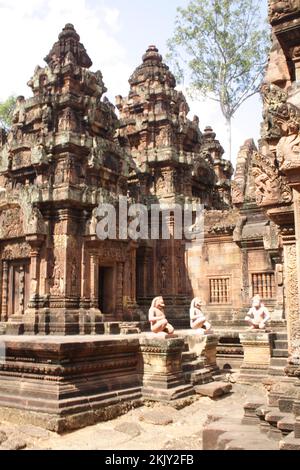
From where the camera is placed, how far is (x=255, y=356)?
11.2 m

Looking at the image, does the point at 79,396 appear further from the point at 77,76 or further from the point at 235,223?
the point at 77,76

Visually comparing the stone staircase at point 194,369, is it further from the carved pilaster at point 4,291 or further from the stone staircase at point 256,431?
the carved pilaster at point 4,291

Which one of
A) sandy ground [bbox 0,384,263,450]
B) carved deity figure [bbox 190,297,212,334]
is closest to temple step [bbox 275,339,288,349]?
sandy ground [bbox 0,384,263,450]

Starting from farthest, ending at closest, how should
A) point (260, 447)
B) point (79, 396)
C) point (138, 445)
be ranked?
point (79, 396) → point (138, 445) → point (260, 447)

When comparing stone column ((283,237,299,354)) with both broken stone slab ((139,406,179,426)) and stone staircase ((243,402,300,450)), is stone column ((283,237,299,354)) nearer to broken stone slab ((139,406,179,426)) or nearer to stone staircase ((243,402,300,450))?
stone staircase ((243,402,300,450))

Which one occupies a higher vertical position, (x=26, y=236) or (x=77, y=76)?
(x=77, y=76)

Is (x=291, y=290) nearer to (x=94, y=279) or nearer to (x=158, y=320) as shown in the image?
(x=158, y=320)

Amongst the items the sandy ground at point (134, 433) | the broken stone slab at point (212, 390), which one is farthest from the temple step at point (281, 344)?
the broken stone slab at point (212, 390)

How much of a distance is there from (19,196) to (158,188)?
19.4 ft

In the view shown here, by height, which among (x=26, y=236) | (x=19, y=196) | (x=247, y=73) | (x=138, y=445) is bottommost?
(x=138, y=445)

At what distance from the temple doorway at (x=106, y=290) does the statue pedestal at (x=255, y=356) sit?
16.8 ft

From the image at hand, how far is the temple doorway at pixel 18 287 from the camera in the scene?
47.2 ft

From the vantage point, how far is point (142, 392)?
9.06m

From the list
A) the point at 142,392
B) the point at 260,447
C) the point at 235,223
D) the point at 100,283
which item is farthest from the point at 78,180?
the point at 260,447
